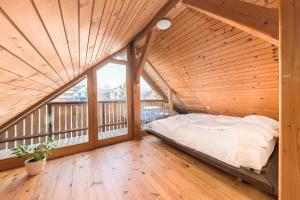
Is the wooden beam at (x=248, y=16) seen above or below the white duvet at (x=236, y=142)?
above

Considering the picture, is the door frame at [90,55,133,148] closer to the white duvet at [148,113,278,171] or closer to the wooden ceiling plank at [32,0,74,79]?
the white duvet at [148,113,278,171]

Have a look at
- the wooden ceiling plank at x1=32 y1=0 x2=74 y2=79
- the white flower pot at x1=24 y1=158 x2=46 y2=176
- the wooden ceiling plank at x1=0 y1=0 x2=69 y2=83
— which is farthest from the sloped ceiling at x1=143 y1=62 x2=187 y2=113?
the wooden ceiling plank at x1=0 y1=0 x2=69 y2=83

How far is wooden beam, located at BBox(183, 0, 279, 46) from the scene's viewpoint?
1079 millimetres

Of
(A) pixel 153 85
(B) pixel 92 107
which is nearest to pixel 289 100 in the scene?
(B) pixel 92 107

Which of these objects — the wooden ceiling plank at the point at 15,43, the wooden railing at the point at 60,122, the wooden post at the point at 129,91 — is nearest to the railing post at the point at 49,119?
the wooden railing at the point at 60,122

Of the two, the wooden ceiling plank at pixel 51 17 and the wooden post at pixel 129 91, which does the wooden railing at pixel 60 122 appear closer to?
the wooden post at pixel 129 91

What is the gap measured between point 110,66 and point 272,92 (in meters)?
3.26

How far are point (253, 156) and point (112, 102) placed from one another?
10.3ft

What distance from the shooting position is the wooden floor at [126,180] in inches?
68.4

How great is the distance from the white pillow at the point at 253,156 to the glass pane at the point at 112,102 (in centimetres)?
264

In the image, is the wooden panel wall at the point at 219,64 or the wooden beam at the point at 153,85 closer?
the wooden panel wall at the point at 219,64

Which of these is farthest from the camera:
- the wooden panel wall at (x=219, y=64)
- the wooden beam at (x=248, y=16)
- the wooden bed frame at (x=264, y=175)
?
the wooden panel wall at (x=219, y=64)

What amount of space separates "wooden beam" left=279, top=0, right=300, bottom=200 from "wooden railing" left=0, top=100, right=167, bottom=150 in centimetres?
332

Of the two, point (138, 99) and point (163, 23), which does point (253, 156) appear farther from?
point (138, 99)
